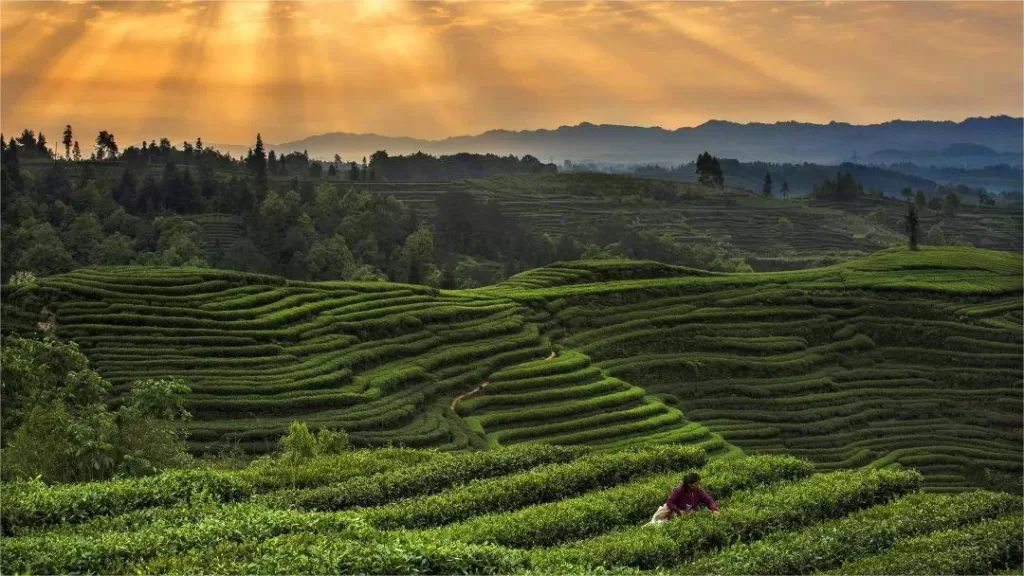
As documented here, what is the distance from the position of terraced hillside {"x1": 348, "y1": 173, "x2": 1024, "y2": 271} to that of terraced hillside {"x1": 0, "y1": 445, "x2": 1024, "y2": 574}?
9860cm

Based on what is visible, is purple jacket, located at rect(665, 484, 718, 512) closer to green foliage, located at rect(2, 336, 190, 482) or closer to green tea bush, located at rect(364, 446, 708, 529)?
green tea bush, located at rect(364, 446, 708, 529)

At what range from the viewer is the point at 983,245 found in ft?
458

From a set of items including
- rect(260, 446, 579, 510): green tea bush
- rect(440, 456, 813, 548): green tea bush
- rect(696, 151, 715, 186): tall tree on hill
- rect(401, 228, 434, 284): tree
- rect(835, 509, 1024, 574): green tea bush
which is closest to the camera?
rect(835, 509, 1024, 574): green tea bush

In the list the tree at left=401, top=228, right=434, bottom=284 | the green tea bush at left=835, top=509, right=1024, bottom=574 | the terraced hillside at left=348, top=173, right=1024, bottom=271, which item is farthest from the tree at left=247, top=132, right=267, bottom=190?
the green tea bush at left=835, top=509, right=1024, bottom=574

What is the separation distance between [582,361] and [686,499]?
32847 mm

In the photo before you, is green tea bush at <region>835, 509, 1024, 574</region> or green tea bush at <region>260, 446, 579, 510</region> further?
green tea bush at <region>260, 446, 579, 510</region>

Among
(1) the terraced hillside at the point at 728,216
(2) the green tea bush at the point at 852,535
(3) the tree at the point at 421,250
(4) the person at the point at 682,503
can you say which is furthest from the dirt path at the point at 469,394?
(1) the terraced hillside at the point at 728,216

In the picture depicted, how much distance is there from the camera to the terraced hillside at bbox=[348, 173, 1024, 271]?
13000cm

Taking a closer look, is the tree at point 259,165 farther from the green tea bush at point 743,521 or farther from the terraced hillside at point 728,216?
the green tea bush at point 743,521

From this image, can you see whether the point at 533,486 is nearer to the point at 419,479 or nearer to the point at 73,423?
the point at 419,479

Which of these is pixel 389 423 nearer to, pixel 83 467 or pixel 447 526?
pixel 83 467

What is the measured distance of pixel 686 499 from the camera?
58.5 feet

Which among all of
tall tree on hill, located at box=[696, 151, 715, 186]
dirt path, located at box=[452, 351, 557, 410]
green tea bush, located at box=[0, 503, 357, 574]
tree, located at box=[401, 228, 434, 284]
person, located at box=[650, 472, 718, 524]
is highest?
tall tree on hill, located at box=[696, 151, 715, 186]

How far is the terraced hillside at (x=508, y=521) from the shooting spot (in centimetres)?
1407
